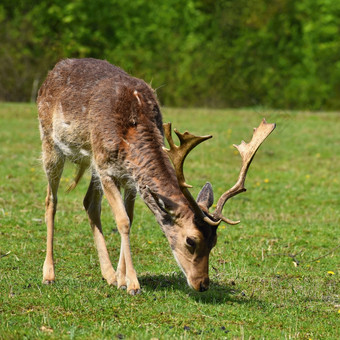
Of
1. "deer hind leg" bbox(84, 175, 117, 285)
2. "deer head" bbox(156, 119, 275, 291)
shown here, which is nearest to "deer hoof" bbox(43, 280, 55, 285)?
"deer hind leg" bbox(84, 175, 117, 285)

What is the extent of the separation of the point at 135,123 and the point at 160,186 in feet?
2.52

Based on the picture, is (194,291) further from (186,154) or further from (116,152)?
(116,152)

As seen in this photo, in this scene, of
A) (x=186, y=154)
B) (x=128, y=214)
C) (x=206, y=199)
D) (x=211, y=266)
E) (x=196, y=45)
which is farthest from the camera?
(x=196, y=45)

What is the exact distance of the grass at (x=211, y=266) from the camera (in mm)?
5738

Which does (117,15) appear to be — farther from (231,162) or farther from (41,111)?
(41,111)

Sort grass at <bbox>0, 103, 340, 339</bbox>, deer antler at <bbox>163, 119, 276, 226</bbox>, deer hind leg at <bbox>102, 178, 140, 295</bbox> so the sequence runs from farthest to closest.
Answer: deer hind leg at <bbox>102, 178, 140, 295</bbox> → deer antler at <bbox>163, 119, 276, 226</bbox> → grass at <bbox>0, 103, 340, 339</bbox>

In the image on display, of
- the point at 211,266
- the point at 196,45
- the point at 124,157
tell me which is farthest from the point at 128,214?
the point at 196,45

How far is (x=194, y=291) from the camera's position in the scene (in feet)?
22.5

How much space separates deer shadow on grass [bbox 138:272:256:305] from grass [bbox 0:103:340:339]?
0.01 m

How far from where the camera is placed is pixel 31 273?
752 centimetres

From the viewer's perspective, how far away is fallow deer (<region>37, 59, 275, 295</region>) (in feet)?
21.2

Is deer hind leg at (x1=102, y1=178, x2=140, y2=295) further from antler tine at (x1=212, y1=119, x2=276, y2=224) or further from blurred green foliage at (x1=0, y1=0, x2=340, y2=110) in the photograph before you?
blurred green foliage at (x1=0, y1=0, x2=340, y2=110)

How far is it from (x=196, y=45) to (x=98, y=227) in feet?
83.6

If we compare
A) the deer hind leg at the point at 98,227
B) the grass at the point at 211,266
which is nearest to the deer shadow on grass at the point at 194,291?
the grass at the point at 211,266
